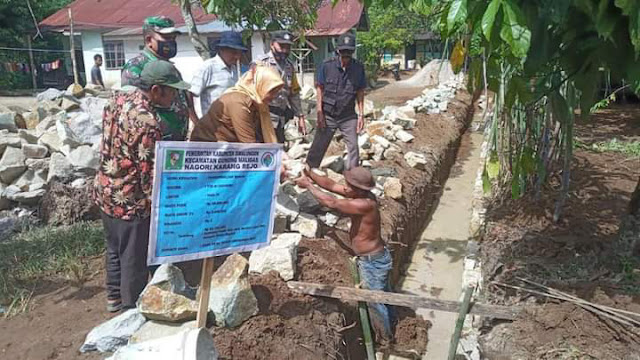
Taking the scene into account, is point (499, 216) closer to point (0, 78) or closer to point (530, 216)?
point (530, 216)

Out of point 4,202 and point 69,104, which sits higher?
point 69,104

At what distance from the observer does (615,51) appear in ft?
7.28

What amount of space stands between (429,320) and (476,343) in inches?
50.5

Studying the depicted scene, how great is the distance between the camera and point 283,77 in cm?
447

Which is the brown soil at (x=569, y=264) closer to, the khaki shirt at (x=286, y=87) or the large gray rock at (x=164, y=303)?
the large gray rock at (x=164, y=303)

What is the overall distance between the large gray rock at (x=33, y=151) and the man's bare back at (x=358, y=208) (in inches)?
158

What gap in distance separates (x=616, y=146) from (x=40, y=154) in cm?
732

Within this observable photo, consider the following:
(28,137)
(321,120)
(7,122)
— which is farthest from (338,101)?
(7,122)

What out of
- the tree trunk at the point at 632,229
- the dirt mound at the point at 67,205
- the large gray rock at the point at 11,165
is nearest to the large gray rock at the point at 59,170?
the dirt mound at the point at 67,205

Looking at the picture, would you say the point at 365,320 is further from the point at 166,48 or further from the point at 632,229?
the point at 166,48

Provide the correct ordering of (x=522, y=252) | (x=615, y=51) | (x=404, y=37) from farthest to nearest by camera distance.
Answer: (x=404, y=37) → (x=522, y=252) → (x=615, y=51)

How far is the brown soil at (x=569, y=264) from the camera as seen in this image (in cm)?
292

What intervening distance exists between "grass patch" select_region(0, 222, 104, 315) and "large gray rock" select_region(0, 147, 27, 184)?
1330 millimetres

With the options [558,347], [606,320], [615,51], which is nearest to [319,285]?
[558,347]
